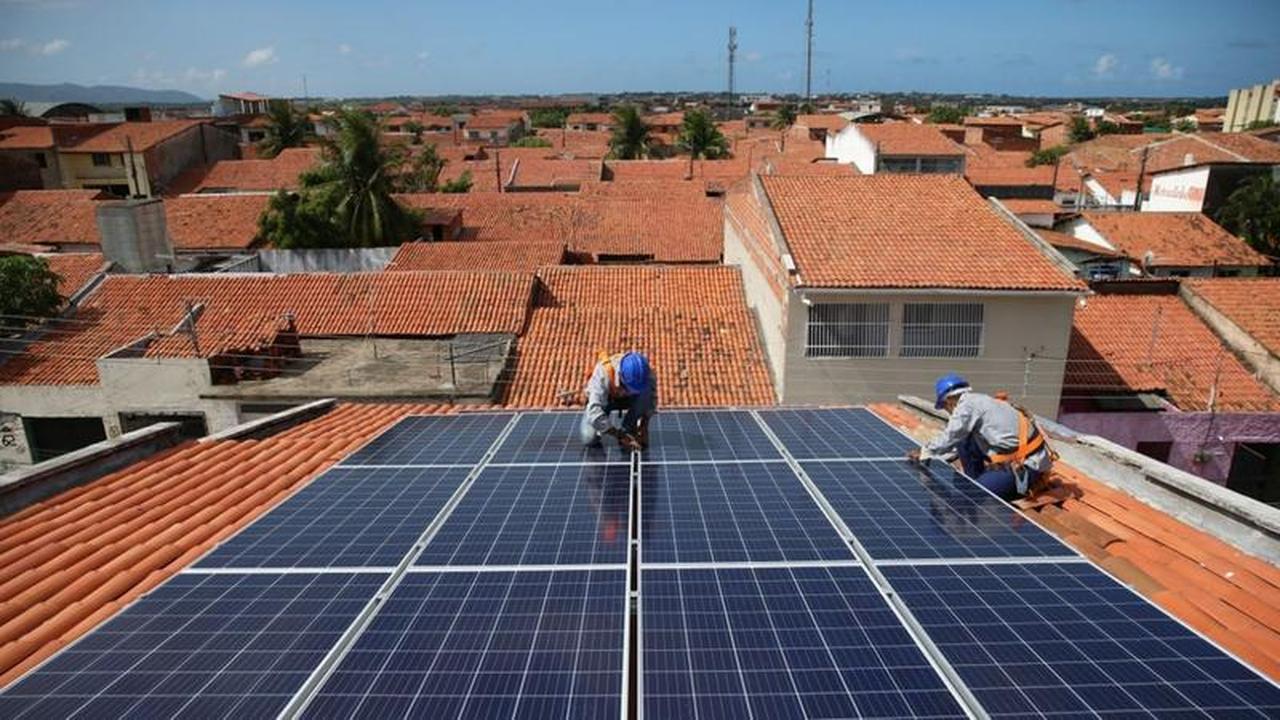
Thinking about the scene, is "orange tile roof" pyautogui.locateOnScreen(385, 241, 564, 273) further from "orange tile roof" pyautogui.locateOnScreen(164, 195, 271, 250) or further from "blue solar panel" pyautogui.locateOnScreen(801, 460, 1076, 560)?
"blue solar panel" pyautogui.locateOnScreen(801, 460, 1076, 560)

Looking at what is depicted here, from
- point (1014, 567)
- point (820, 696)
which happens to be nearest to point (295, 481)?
point (820, 696)

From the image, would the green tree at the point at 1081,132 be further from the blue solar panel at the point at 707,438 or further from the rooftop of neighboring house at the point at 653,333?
the blue solar panel at the point at 707,438

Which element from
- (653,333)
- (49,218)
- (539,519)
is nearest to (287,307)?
(653,333)

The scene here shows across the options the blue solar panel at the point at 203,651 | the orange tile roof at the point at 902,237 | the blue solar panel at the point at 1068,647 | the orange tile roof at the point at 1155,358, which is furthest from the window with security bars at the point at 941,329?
the blue solar panel at the point at 203,651

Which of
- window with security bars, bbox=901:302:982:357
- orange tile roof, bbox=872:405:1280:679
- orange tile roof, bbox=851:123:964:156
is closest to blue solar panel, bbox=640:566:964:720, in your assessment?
orange tile roof, bbox=872:405:1280:679

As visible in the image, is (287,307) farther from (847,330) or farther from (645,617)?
(645,617)
